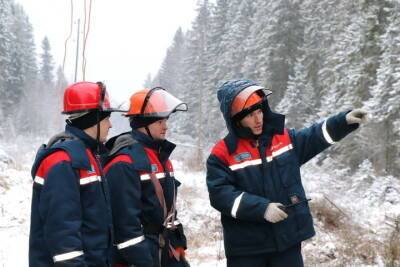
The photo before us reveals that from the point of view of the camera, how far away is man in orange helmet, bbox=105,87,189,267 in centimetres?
355

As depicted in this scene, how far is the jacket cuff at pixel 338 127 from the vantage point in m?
3.91

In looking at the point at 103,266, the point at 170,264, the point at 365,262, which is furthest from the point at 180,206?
the point at 103,266

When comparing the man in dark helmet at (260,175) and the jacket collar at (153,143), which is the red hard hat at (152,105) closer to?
the jacket collar at (153,143)

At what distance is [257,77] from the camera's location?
32.1 m

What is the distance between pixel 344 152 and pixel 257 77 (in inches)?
546

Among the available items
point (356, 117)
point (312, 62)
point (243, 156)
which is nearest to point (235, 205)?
point (243, 156)

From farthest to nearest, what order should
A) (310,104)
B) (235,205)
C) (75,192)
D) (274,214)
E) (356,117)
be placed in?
(310,104) < (356,117) < (235,205) < (274,214) < (75,192)

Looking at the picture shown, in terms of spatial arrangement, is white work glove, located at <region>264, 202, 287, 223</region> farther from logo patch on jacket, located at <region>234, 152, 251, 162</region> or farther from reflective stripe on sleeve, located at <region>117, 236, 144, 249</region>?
reflective stripe on sleeve, located at <region>117, 236, 144, 249</region>

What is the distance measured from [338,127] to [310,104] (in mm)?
23081

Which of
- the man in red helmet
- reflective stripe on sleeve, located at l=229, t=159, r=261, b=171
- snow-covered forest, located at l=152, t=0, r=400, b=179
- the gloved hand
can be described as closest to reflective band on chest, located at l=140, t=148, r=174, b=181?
the man in red helmet

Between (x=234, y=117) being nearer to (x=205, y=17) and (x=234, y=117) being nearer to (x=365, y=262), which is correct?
(x=365, y=262)

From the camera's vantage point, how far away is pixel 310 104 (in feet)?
86.7

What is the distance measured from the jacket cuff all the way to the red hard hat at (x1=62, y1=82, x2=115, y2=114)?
5.76ft

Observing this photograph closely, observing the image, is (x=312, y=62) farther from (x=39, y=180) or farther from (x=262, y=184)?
(x=39, y=180)
